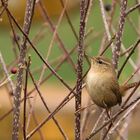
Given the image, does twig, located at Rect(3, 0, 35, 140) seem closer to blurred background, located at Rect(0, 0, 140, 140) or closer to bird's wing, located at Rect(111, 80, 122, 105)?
bird's wing, located at Rect(111, 80, 122, 105)

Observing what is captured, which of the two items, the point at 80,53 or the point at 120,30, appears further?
the point at 120,30

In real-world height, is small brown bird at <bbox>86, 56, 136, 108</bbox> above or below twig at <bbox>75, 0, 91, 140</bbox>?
below

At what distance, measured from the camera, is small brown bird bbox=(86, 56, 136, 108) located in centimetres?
409

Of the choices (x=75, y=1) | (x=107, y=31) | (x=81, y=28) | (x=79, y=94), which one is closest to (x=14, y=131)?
(x=79, y=94)

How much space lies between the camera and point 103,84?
4207 mm

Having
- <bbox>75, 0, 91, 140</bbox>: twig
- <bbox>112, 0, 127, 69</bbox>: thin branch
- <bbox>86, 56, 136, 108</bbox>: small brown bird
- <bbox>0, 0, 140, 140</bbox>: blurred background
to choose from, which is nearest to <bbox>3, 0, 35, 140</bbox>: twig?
<bbox>75, 0, 91, 140</bbox>: twig

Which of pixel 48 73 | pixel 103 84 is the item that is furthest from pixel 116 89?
pixel 48 73

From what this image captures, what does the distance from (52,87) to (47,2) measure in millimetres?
3766

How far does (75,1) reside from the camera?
52.0 feet

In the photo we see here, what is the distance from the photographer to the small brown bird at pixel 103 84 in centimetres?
409

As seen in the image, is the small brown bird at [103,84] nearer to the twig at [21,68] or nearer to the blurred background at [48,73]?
the twig at [21,68]

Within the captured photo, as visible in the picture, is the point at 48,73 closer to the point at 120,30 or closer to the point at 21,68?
the point at 120,30

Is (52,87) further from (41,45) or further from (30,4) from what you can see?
(30,4)

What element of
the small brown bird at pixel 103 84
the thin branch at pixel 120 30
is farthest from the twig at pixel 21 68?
the small brown bird at pixel 103 84
